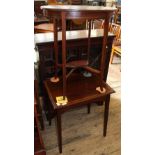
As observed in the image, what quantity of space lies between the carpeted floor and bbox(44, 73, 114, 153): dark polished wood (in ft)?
0.51

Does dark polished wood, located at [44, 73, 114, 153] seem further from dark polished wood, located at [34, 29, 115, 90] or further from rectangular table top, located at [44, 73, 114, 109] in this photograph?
dark polished wood, located at [34, 29, 115, 90]

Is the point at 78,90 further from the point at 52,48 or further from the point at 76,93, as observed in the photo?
the point at 52,48

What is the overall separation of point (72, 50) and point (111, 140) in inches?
37.8

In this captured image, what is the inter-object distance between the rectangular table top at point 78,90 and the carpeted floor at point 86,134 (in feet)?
1.59

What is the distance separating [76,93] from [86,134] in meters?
0.55

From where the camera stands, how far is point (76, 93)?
149cm

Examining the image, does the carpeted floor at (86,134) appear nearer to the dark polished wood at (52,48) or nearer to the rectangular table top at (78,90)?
the dark polished wood at (52,48)

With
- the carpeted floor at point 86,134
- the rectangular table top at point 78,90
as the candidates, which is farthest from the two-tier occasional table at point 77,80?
the carpeted floor at point 86,134

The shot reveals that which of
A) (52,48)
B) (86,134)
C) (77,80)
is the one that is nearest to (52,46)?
(52,48)

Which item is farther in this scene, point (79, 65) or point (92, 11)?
point (79, 65)
